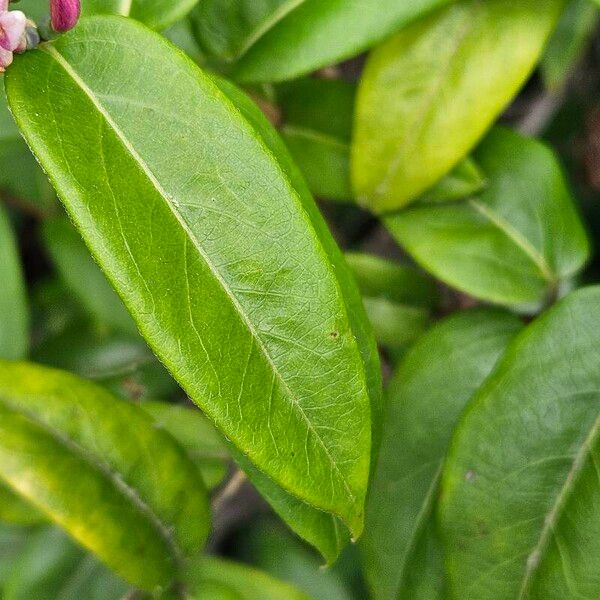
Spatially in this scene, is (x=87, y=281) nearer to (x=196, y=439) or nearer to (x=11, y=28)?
(x=196, y=439)

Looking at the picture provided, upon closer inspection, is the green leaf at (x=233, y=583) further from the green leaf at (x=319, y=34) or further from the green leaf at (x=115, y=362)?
the green leaf at (x=319, y=34)

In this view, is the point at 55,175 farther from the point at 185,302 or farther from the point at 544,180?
the point at 544,180

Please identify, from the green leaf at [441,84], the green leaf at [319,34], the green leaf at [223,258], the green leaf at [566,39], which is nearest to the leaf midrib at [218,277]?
the green leaf at [223,258]

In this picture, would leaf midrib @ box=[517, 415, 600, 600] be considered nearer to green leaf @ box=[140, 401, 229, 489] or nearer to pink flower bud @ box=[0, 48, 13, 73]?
green leaf @ box=[140, 401, 229, 489]

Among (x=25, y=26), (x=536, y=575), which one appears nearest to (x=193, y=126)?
(x=25, y=26)

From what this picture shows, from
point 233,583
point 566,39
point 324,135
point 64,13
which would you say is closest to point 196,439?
point 233,583

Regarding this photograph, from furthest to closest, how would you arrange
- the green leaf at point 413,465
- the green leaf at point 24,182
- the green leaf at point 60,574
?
the green leaf at point 24,182
the green leaf at point 60,574
the green leaf at point 413,465

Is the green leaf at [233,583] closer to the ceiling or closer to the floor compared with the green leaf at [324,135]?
closer to the floor
